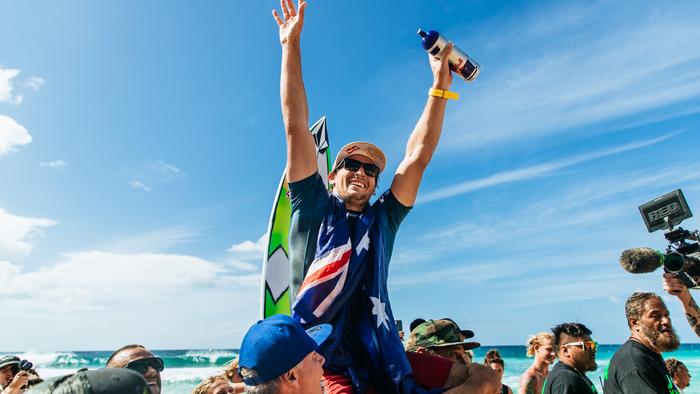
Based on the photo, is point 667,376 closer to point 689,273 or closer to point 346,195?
point 689,273

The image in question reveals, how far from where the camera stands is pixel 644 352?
4.07 meters

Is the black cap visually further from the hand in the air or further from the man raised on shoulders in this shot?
the hand in the air

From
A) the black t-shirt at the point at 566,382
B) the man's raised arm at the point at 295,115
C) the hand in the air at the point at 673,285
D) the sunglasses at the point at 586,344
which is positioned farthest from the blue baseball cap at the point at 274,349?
the sunglasses at the point at 586,344

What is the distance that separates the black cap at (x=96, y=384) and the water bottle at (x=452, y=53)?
231 centimetres

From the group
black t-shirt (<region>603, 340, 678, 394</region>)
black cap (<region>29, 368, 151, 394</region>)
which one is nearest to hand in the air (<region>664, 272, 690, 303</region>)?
black t-shirt (<region>603, 340, 678, 394</region>)

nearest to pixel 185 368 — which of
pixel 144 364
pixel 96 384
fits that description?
pixel 144 364

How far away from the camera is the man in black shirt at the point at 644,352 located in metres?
3.94

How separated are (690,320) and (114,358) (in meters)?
4.34

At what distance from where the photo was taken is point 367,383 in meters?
2.01

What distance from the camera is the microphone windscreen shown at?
3.54 m

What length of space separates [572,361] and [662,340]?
45.6 inches

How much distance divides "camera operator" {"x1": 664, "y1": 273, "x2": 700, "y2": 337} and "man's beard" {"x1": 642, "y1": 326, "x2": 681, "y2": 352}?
6.9 inches

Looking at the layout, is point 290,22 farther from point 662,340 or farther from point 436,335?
point 662,340

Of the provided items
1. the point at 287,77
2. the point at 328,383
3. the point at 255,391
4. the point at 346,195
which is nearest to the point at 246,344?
the point at 255,391
